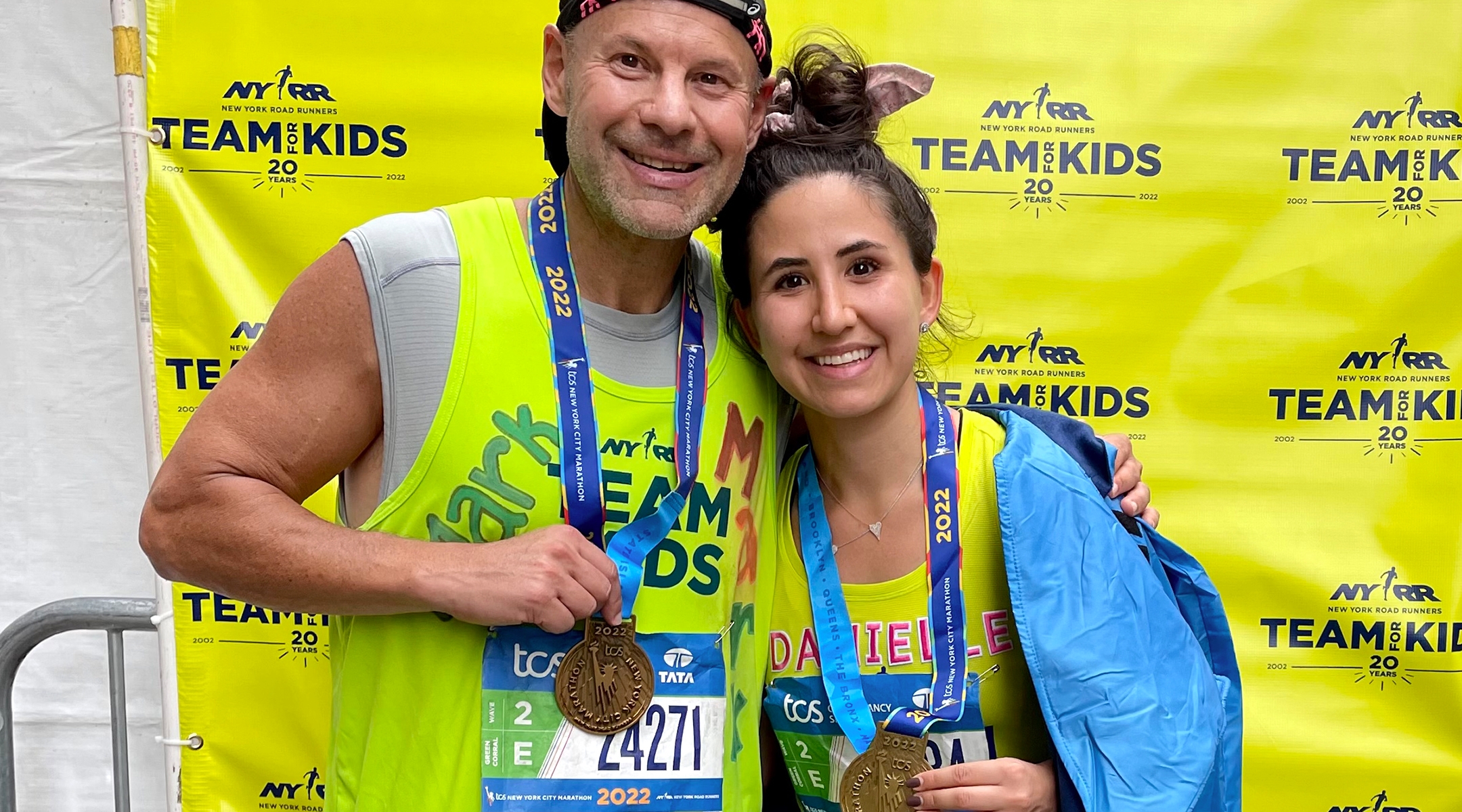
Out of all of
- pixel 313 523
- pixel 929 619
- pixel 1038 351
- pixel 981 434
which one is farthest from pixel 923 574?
pixel 1038 351

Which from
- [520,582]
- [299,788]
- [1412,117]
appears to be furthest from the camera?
[299,788]

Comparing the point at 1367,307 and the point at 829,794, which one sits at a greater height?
the point at 1367,307

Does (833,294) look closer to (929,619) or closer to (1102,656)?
(929,619)

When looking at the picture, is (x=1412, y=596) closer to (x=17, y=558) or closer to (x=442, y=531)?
(x=442, y=531)

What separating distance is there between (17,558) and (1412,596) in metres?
4.02

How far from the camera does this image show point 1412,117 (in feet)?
9.05

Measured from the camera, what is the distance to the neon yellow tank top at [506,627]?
1451mm

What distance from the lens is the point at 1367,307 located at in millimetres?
2789

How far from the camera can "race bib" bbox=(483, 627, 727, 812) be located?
1.45m

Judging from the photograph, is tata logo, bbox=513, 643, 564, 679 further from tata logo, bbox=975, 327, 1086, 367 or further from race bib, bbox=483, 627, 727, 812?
tata logo, bbox=975, 327, 1086, 367

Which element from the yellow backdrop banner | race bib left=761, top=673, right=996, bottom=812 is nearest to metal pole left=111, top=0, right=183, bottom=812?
the yellow backdrop banner

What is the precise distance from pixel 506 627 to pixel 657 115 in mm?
778

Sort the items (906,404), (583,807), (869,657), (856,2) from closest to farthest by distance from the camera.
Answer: (583,807) → (869,657) → (906,404) → (856,2)

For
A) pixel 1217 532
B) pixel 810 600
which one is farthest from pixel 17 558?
pixel 1217 532
